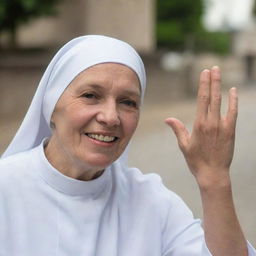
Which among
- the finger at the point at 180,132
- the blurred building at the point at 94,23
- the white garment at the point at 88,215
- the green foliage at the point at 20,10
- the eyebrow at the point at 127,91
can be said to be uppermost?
the eyebrow at the point at 127,91

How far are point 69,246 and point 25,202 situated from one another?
220 mm

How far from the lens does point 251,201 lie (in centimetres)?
716

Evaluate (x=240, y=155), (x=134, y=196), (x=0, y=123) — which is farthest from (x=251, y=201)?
(x=0, y=123)

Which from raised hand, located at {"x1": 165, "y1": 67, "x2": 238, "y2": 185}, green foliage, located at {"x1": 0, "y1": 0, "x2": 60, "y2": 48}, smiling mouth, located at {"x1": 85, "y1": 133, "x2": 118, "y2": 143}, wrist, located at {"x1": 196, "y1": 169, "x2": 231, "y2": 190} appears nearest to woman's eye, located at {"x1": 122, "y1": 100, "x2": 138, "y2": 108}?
smiling mouth, located at {"x1": 85, "y1": 133, "x2": 118, "y2": 143}

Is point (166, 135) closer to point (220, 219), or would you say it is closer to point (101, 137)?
point (101, 137)

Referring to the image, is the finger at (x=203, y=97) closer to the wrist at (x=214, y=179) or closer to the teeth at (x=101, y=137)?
the wrist at (x=214, y=179)

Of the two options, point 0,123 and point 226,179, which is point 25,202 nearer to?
point 226,179

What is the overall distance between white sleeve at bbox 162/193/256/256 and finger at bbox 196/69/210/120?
0.53 m

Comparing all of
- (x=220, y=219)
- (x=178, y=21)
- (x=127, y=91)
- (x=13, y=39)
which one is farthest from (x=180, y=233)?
(x=178, y=21)

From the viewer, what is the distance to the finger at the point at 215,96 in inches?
84.4

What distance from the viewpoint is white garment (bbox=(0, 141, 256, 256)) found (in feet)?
7.68

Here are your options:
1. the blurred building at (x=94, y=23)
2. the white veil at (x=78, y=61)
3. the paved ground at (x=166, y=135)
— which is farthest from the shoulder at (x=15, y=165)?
the blurred building at (x=94, y=23)

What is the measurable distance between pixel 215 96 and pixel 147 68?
15244 mm

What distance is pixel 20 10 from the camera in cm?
1426
